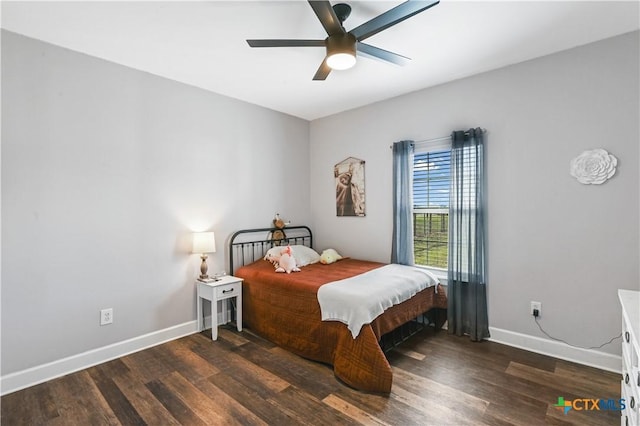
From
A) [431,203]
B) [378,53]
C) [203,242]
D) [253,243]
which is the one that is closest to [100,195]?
[203,242]

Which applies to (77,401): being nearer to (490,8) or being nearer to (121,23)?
(121,23)

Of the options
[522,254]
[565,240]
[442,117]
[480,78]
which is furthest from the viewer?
[442,117]

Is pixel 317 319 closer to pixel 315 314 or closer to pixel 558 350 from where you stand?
pixel 315 314

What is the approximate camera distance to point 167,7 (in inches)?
81.8

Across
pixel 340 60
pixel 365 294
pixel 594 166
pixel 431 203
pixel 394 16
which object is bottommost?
pixel 365 294

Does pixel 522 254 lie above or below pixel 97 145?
below

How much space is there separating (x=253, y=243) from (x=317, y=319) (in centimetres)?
167

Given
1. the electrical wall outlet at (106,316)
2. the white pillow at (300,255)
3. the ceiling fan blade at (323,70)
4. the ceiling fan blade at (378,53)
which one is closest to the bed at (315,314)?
the white pillow at (300,255)

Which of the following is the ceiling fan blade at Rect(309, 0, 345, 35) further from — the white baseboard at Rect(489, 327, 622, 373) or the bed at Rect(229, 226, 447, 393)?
the white baseboard at Rect(489, 327, 622, 373)

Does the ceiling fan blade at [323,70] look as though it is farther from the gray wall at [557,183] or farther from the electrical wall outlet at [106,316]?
the electrical wall outlet at [106,316]

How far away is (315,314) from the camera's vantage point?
267cm

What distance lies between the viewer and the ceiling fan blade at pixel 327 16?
1737 mm

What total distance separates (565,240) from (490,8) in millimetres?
1954

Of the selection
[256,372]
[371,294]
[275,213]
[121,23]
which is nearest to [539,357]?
[371,294]
